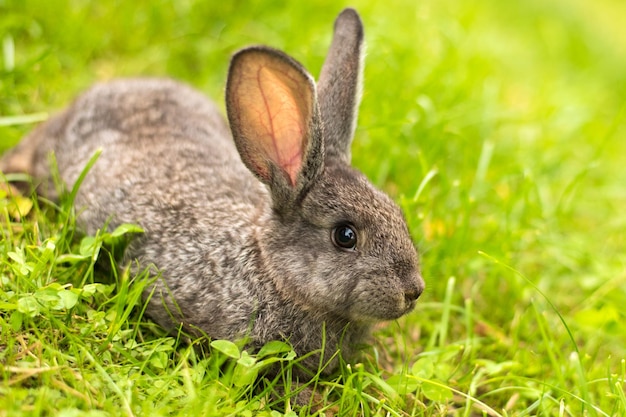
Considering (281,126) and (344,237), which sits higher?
(281,126)

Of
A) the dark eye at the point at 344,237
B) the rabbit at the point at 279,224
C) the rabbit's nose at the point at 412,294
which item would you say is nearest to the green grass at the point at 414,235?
the rabbit at the point at 279,224

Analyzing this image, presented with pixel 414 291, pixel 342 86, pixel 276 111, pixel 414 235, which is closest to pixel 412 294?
pixel 414 291

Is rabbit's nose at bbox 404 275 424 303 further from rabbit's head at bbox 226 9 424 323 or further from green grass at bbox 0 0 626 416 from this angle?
green grass at bbox 0 0 626 416

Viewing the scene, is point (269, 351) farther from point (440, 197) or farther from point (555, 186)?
point (555, 186)

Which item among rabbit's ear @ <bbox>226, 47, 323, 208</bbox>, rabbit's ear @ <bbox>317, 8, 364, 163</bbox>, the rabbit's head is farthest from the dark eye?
rabbit's ear @ <bbox>317, 8, 364, 163</bbox>

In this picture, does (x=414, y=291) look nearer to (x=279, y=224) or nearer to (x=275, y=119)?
(x=279, y=224)

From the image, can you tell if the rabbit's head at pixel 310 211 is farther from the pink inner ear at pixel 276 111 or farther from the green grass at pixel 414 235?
the green grass at pixel 414 235
